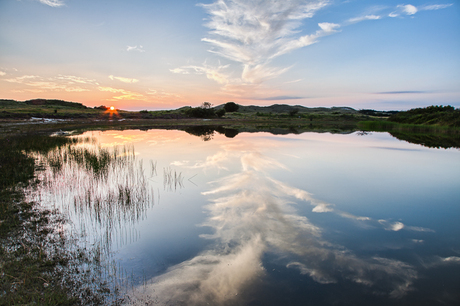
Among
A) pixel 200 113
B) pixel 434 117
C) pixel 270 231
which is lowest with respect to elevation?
pixel 270 231

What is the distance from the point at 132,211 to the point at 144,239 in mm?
1602

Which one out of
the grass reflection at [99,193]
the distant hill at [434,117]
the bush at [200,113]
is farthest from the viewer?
the bush at [200,113]

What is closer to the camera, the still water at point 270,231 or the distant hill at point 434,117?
the still water at point 270,231

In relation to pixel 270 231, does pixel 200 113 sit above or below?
above

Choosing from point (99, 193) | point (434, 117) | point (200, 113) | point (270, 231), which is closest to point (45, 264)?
point (99, 193)

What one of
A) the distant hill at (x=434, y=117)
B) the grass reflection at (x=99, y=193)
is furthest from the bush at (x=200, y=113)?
the grass reflection at (x=99, y=193)

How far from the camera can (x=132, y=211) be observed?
6344 mm

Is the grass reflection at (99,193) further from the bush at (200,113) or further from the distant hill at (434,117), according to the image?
the bush at (200,113)

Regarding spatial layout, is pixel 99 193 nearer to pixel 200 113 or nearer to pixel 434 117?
pixel 434 117

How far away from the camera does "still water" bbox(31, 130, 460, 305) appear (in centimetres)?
357

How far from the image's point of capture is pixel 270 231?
5.38m

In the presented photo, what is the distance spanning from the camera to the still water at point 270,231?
3.57m

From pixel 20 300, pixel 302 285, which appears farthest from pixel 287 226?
pixel 20 300

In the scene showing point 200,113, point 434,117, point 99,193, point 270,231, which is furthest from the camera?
point 200,113
